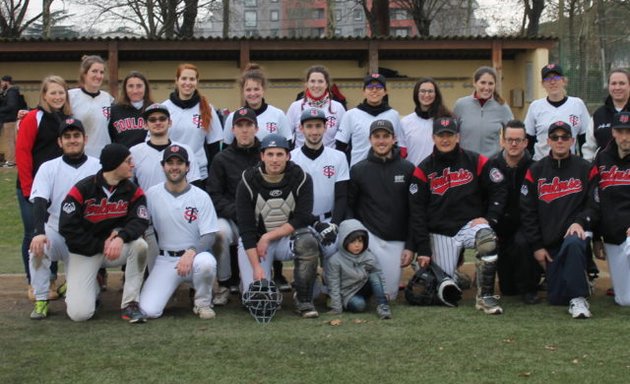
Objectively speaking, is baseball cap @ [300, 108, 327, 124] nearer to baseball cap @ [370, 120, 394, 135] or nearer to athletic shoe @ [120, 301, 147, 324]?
baseball cap @ [370, 120, 394, 135]

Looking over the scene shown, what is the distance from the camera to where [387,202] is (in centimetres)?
640

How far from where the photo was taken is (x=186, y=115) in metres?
6.74

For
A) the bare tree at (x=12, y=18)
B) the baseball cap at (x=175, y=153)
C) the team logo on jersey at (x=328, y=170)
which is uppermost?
the bare tree at (x=12, y=18)

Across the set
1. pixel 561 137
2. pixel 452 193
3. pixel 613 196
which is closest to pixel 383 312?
pixel 452 193

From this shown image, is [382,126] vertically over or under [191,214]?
over

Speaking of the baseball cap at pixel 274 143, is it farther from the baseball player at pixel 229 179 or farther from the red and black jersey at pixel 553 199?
the red and black jersey at pixel 553 199

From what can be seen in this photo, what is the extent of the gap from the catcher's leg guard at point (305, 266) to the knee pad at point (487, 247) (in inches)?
48.0

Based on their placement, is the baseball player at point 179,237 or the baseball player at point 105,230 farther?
the baseball player at point 179,237

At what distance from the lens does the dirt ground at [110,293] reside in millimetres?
6254

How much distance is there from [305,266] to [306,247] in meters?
0.14

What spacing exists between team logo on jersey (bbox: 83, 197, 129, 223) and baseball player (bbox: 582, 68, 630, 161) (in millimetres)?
4042

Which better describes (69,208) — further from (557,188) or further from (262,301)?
(557,188)

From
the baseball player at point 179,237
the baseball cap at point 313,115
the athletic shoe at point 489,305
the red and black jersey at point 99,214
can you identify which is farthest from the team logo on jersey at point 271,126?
the athletic shoe at point 489,305

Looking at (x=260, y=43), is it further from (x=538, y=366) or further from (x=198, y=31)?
(x=198, y=31)
